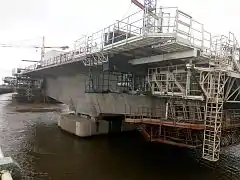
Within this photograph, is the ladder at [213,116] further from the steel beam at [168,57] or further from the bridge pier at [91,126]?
the bridge pier at [91,126]

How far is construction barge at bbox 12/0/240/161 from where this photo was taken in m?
14.5

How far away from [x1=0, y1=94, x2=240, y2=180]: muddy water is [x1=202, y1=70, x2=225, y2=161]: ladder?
166 cm

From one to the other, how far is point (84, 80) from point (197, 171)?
15.3 metres

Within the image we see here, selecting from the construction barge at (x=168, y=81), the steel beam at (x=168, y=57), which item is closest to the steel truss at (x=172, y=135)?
the construction barge at (x=168, y=81)

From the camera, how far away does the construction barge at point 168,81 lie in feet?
47.6

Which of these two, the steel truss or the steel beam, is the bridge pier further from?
the steel truss

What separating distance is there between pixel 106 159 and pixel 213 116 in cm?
747

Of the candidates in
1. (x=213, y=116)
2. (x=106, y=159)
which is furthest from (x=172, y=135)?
(x=106, y=159)

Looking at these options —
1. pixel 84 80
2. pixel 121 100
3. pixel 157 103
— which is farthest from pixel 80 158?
pixel 84 80

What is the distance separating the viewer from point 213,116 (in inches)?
561

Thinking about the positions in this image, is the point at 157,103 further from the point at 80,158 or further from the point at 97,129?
the point at 80,158

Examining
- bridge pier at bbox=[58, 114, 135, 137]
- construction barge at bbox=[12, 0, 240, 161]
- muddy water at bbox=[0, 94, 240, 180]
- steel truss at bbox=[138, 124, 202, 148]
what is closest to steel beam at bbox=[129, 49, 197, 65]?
construction barge at bbox=[12, 0, 240, 161]

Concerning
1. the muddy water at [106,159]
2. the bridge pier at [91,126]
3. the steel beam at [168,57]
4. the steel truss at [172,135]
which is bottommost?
the muddy water at [106,159]

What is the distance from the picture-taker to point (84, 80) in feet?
89.3
